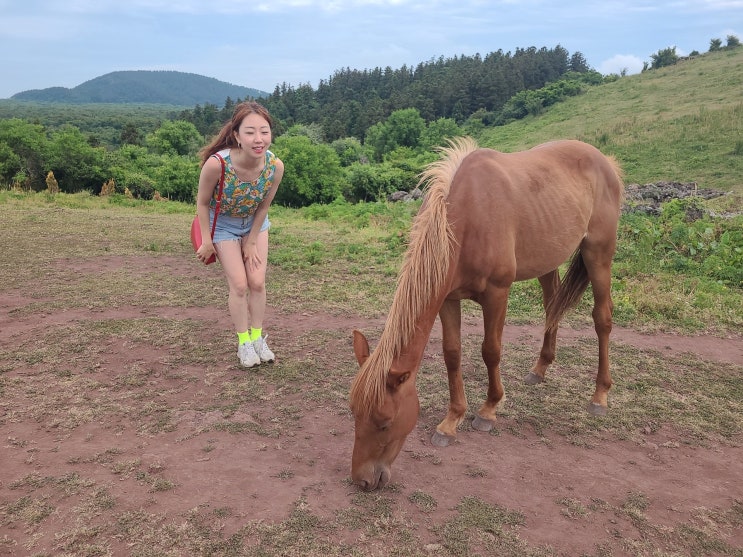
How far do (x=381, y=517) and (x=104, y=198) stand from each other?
16.5 m

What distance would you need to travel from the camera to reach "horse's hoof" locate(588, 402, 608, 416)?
3.74 meters

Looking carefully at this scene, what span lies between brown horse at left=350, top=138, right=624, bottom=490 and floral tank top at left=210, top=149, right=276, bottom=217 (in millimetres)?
1419

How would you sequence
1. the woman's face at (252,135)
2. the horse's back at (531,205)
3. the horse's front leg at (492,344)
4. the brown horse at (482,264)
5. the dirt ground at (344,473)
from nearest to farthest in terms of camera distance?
the dirt ground at (344,473) → the brown horse at (482,264) → the horse's back at (531,205) → the horse's front leg at (492,344) → the woman's face at (252,135)

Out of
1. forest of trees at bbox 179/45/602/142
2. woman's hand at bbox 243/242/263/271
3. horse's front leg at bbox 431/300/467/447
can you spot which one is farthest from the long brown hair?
forest of trees at bbox 179/45/602/142

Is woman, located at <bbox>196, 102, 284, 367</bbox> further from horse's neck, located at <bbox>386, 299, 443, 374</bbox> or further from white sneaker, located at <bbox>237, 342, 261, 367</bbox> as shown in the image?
horse's neck, located at <bbox>386, 299, 443, 374</bbox>

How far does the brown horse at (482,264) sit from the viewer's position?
8.55ft

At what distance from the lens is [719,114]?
24.2 metres

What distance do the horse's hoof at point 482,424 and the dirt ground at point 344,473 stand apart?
105 mm

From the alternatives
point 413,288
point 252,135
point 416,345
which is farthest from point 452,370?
point 252,135

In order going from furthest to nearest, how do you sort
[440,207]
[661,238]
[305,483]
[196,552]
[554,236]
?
[661,238]
[554,236]
[440,207]
[305,483]
[196,552]

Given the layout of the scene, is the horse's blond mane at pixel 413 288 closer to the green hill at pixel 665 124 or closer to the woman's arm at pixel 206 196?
the woman's arm at pixel 206 196

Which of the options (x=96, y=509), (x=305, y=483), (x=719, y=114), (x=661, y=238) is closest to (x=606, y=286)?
(x=305, y=483)

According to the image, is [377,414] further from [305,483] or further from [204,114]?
[204,114]

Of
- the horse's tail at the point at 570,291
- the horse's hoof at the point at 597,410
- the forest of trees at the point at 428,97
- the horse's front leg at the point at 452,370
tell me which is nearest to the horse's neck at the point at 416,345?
the horse's front leg at the point at 452,370
